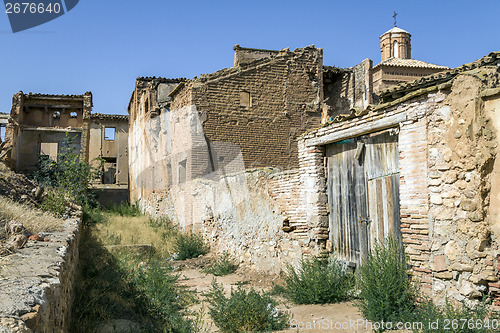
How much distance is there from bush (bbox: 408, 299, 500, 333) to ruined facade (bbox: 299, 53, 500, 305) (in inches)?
8.6

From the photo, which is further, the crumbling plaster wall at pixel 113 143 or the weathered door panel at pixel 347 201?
the crumbling plaster wall at pixel 113 143

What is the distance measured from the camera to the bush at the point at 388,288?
569 centimetres

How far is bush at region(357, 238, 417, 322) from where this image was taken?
18.7 ft

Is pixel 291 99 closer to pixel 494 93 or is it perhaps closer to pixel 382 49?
pixel 494 93

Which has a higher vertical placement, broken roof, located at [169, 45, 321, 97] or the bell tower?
the bell tower

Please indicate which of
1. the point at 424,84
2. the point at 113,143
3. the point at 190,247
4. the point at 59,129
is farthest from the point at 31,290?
the point at 113,143

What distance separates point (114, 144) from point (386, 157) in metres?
27.4

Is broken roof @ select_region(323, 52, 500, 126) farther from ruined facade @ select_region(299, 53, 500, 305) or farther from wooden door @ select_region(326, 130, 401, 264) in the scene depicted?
wooden door @ select_region(326, 130, 401, 264)

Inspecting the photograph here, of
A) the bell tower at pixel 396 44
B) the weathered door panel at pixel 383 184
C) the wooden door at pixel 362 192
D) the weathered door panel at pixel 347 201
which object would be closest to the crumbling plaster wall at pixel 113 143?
the bell tower at pixel 396 44

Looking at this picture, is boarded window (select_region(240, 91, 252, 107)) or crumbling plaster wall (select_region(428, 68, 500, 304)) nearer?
crumbling plaster wall (select_region(428, 68, 500, 304))

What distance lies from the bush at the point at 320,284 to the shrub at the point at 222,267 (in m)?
2.84

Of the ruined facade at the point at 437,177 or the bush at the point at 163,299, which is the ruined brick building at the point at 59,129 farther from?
the ruined facade at the point at 437,177

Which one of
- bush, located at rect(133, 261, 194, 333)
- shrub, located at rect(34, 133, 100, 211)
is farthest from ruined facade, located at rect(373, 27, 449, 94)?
bush, located at rect(133, 261, 194, 333)

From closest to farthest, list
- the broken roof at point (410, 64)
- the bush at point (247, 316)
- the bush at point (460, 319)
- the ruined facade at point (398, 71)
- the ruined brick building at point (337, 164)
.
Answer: the bush at point (460, 319) < the ruined brick building at point (337, 164) < the bush at point (247, 316) < the ruined facade at point (398, 71) < the broken roof at point (410, 64)
